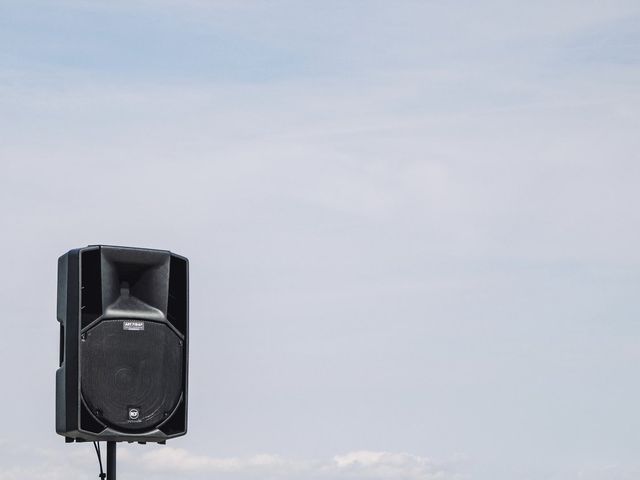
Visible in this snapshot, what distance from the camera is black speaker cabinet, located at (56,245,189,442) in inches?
287

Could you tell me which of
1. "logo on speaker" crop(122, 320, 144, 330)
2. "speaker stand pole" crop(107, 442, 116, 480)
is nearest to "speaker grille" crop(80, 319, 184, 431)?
"logo on speaker" crop(122, 320, 144, 330)

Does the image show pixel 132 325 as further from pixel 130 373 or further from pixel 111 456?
pixel 111 456

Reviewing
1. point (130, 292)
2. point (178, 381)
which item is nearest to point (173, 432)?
Answer: point (178, 381)

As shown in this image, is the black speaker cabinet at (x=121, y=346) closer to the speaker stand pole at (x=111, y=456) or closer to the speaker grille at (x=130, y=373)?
the speaker grille at (x=130, y=373)

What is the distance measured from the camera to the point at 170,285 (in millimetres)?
7816

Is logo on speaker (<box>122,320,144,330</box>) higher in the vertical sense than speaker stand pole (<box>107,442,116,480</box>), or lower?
higher

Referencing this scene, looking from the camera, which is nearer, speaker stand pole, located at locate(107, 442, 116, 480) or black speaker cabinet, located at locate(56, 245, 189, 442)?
black speaker cabinet, located at locate(56, 245, 189, 442)

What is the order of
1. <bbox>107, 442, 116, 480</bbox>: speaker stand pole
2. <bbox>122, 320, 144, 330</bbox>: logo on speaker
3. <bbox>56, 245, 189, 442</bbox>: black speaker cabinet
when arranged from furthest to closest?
1. <bbox>107, 442, 116, 480</bbox>: speaker stand pole
2. <bbox>122, 320, 144, 330</bbox>: logo on speaker
3. <bbox>56, 245, 189, 442</bbox>: black speaker cabinet

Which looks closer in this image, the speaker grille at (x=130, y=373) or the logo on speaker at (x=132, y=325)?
the speaker grille at (x=130, y=373)

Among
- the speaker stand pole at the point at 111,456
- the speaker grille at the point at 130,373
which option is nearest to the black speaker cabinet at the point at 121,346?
the speaker grille at the point at 130,373

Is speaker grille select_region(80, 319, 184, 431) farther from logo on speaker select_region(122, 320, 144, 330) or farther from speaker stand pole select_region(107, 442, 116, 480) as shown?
speaker stand pole select_region(107, 442, 116, 480)

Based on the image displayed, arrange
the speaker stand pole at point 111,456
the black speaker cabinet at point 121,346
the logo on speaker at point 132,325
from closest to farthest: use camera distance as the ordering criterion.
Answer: the black speaker cabinet at point 121,346 < the logo on speaker at point 132,325 < the speaker stand pole at point 111,456

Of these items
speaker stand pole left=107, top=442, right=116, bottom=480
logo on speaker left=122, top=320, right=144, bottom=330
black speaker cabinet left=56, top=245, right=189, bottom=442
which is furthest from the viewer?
speaker stand pole left=107, top=442, right=116, bottom=480

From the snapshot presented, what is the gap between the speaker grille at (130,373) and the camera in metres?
7.31
